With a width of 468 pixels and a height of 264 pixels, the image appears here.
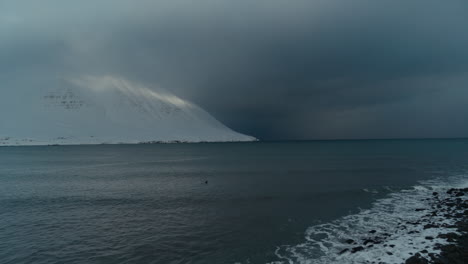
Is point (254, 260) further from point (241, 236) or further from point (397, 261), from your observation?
point (397, 261)

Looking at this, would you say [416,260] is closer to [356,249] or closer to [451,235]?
[356,249]

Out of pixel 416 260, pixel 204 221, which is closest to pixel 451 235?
pixel 416 260

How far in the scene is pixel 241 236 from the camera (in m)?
19.6

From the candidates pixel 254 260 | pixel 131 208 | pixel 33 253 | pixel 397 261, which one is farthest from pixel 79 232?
pixel 397 261

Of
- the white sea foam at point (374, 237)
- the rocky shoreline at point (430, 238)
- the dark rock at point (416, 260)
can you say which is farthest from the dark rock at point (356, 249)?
the dark rock at point (416, 260)

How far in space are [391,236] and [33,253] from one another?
927 inches

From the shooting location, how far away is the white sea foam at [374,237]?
15.6 metres

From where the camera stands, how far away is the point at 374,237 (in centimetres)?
1884

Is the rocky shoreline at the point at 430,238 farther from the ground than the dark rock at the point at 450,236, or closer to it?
closer to it

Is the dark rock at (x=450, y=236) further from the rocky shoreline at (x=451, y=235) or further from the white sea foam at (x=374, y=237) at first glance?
the white sea foam at (x=374, y=237)

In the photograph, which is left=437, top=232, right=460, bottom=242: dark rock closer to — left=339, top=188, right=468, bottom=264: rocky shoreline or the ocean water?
left=339, top=188, right=468, bottom=264: rocky shoreline

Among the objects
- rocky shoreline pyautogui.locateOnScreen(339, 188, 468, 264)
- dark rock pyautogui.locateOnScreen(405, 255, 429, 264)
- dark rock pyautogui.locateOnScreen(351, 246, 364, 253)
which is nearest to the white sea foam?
rocky shoreline pyautogui.locateOnScreen(339, 188, 468, 264)

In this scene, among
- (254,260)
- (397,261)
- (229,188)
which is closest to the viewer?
(397,261)

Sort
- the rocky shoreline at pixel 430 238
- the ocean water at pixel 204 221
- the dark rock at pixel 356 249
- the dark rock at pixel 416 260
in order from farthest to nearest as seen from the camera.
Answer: the ocean water at pixel 204 221
the dark rock at pixel 356 249
the rocky shoreline at pixel 430 238
the dark rock at pixel 416 260
